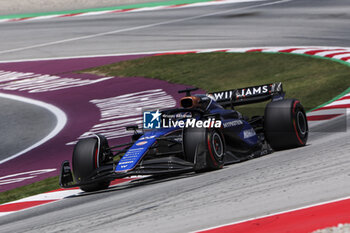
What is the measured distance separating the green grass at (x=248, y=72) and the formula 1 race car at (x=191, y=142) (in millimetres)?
4065

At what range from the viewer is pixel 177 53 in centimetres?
2173

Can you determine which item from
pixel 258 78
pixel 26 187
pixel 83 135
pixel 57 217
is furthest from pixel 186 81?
pixel 57 217

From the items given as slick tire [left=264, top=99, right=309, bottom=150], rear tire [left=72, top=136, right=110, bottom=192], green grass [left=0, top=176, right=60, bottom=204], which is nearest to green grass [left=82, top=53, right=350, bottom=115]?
slick tire [left=264, top=99, right=309, bottom=150]

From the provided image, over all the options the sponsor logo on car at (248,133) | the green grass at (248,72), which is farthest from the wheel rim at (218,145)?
the green grass at (248,72)

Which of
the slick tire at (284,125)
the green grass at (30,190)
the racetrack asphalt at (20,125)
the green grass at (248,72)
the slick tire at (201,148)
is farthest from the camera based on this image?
the green grass at (248,72)

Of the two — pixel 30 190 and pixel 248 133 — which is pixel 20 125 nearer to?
pixel 30 190

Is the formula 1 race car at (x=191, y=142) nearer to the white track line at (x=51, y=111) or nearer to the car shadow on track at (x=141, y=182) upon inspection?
the car shadow on track at (x=141, y=182)

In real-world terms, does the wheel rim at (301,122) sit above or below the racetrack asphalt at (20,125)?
above

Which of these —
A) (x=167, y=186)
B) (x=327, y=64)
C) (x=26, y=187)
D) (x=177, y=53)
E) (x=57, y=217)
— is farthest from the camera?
(x=177, y=53)

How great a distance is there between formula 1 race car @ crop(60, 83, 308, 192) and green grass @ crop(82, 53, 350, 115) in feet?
13.3

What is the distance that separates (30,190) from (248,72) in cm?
906

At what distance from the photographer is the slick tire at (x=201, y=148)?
8305mm

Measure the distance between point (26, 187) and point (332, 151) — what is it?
4827 millimetres

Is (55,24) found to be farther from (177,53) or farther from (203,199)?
(203,199)
